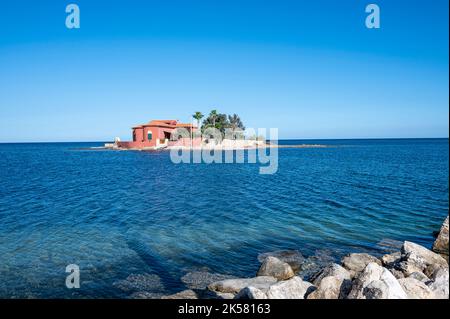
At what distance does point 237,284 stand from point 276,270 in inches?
77.7

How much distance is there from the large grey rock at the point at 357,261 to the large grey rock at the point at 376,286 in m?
3.49

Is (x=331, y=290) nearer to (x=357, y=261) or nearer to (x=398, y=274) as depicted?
(x=398, y=274)

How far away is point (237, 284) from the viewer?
10.4m

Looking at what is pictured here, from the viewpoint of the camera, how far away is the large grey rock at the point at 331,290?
28.8ft

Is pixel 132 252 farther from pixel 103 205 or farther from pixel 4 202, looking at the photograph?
pixel 4 202

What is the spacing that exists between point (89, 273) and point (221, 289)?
17.9ft

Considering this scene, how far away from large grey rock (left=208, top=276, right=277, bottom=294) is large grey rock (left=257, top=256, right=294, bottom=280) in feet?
2.13

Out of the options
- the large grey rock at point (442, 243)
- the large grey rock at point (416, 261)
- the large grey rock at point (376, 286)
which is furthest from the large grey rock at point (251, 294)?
the large grey rock at point (442, 243)

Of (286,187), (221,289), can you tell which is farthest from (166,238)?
(286,187)

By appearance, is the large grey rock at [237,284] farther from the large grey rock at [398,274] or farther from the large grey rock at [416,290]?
the large grey rock at [398,274]

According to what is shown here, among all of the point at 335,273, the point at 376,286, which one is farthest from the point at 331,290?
the point at 376,286
